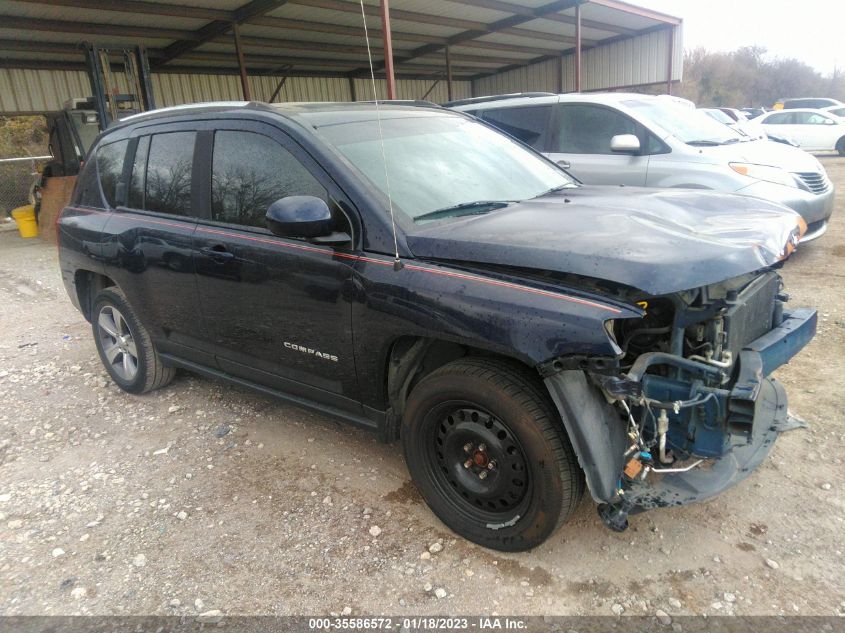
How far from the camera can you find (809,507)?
269 centimetres

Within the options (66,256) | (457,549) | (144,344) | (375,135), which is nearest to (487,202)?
(375,135)

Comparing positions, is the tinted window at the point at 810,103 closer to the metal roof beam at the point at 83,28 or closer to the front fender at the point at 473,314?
the metal roof beam at the point at 83,28

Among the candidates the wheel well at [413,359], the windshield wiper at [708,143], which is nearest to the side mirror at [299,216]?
the wheel well at [413,359]

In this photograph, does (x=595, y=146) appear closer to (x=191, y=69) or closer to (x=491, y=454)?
(x=491, y=454)

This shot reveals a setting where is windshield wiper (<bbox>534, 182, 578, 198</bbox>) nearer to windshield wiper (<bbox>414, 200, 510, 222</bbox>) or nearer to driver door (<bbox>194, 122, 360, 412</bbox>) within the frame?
windshield wiper (<bbox>414, 200, 510, 222</bbox>)

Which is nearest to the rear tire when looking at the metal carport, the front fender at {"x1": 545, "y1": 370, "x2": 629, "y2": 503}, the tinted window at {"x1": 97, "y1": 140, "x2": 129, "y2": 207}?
the tinted window at {"x1": 97, "y1": 140, "x2": 129, "y2": 207}

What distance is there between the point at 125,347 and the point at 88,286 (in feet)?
2.16

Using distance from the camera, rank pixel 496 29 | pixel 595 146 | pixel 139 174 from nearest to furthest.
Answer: pixel 139 174
pixel 595 146
pixel 496 29

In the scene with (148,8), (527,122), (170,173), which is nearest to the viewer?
(170,173)

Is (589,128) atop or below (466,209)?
atop

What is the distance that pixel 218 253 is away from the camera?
3.18 meters

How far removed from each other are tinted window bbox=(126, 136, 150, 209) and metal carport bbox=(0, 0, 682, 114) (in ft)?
17.5

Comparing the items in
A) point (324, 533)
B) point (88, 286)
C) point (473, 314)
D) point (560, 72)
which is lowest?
point (324, 533)

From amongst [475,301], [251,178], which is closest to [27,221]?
[251,178]
